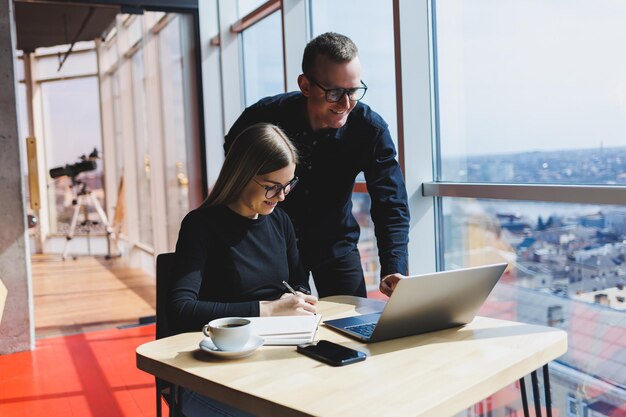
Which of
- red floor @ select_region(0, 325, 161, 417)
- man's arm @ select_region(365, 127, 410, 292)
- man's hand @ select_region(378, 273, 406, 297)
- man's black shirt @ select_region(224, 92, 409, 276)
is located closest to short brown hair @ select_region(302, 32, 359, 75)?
man's black shirt @ select_region(224, 92, 409, 276)

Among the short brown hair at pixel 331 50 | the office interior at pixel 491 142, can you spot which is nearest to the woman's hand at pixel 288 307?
the short brown hair at pixel 331 50

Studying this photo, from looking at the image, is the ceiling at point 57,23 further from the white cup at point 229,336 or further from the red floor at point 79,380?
the white cup at point 229,336

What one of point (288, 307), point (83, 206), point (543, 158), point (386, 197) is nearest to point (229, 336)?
point (288, 307)

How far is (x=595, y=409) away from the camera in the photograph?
6.73 ft

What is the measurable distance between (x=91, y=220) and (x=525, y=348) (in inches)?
340

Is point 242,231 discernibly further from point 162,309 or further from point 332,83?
point 332,83

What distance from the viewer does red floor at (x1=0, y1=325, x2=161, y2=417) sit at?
3080 millimetres

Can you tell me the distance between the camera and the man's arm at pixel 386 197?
2.08 m

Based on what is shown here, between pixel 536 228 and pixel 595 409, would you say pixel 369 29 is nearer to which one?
pixel 536 228

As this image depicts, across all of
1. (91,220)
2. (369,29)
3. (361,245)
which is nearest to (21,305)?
(361,245)

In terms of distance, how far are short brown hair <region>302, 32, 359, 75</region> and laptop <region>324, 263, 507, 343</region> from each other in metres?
0.78

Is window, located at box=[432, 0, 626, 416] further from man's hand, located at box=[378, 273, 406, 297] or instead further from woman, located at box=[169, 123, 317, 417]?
woman, located at box=[169, 123, 317, 417]

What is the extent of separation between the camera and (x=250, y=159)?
1740 millimetres

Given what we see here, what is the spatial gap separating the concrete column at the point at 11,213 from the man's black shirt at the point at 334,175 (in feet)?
7.76
